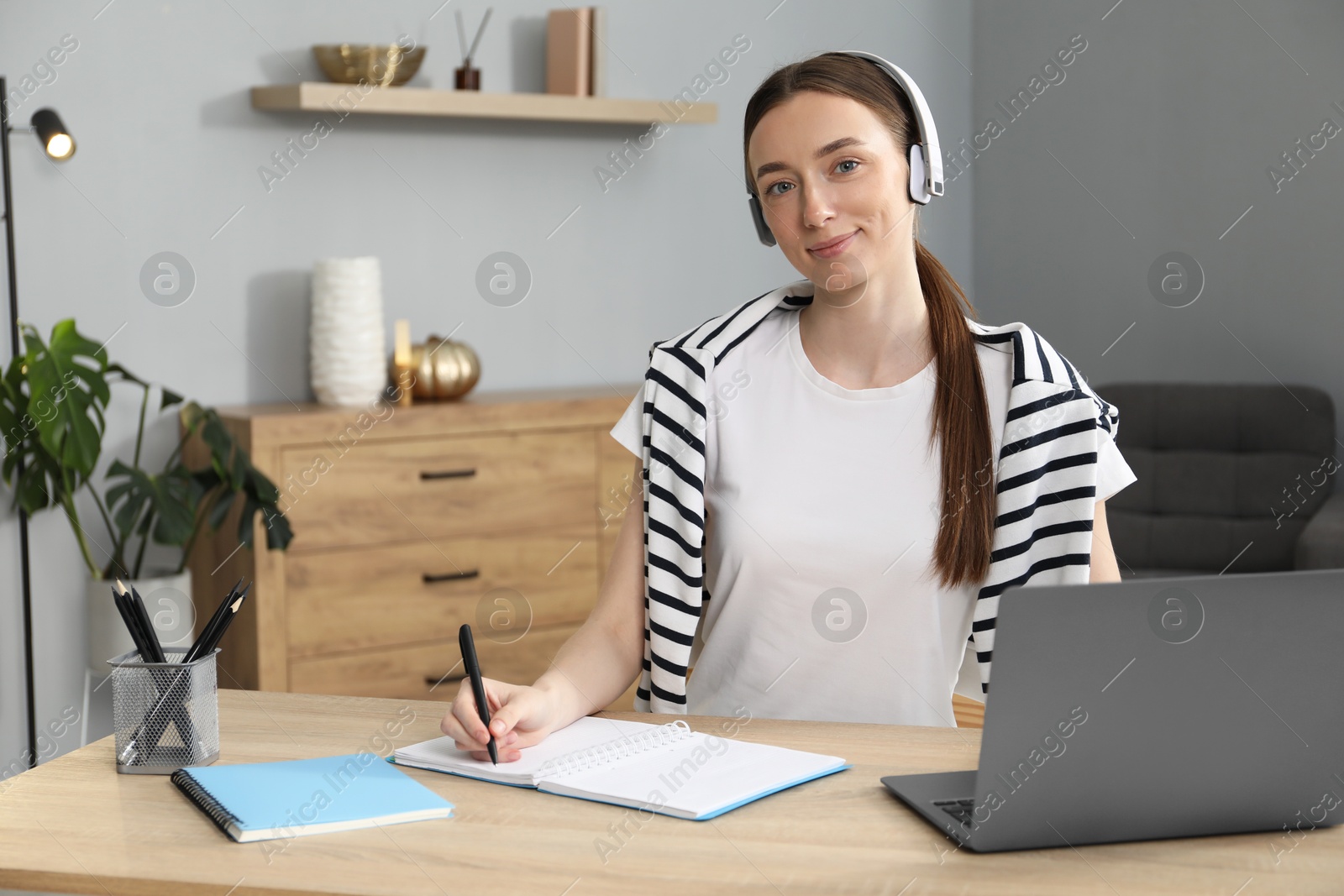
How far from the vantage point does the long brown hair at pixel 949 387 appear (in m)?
1.52

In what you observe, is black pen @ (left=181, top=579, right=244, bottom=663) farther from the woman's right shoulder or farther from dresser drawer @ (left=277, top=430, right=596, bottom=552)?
dresser drawer @ (left=277, top=430, right=596, bottom=552)

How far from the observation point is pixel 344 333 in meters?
3.45

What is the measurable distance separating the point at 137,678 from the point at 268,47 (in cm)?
268

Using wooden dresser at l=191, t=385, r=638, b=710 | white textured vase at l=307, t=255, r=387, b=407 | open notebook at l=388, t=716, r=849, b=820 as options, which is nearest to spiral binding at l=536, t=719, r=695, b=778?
open notebook at l=388, t=716, r=849, b=820

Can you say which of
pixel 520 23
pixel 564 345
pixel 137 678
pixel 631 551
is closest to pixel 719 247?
pixel 564 345

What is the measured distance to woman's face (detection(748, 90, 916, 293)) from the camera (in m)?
1.53

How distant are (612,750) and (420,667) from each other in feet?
7.45

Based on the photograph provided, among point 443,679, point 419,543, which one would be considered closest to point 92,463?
point 419,543

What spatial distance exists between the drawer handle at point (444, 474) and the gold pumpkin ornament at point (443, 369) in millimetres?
263

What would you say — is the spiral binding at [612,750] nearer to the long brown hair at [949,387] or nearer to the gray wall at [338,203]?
the long brown hair at [949,387]

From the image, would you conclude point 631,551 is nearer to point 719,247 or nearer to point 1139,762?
point 1139,762

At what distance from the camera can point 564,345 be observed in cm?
412

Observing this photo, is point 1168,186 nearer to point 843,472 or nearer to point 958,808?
point 843,472

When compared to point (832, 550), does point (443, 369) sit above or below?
above
